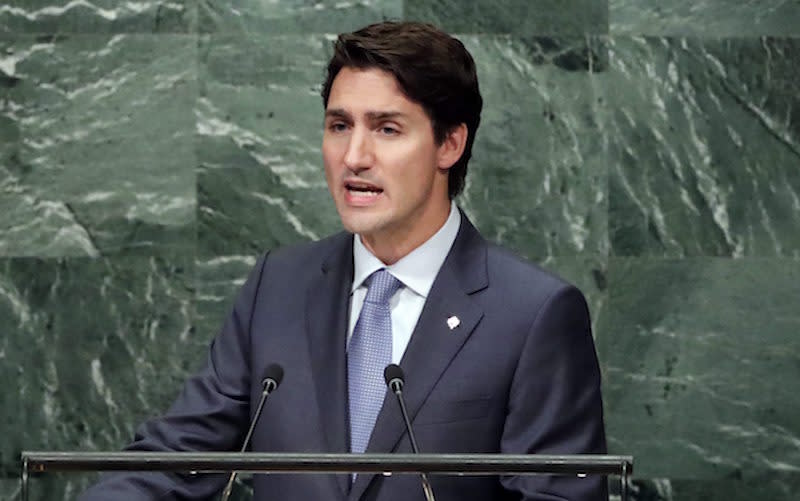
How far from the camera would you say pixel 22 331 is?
4461mm

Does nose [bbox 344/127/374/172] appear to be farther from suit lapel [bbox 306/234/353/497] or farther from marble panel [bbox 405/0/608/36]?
marble panel [bbox 405/0/608/36]

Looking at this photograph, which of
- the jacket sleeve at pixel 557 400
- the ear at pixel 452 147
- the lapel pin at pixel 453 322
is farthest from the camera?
the ear at pixel 452 147

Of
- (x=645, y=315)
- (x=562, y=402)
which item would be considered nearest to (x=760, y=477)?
(x=645, y=315)

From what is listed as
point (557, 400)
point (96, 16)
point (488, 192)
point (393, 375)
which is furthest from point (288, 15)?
point (393, 375)

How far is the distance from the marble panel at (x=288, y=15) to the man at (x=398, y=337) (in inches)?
50.9

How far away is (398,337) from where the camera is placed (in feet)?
Result: 9.92

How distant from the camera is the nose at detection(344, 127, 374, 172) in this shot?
2.94 m

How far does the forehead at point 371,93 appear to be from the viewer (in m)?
2.96

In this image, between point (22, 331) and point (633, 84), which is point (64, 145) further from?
point (633, 84)

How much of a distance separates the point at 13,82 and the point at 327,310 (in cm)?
177

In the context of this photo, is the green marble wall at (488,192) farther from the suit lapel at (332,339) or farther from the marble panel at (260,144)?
the suit lapel at (332,339)

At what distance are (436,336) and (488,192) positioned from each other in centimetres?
150

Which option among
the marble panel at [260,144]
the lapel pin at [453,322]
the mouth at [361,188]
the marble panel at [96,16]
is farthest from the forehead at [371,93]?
the marble panel at [96,16]

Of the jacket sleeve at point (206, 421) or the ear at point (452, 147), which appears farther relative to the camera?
the ear at point (452, 147)
